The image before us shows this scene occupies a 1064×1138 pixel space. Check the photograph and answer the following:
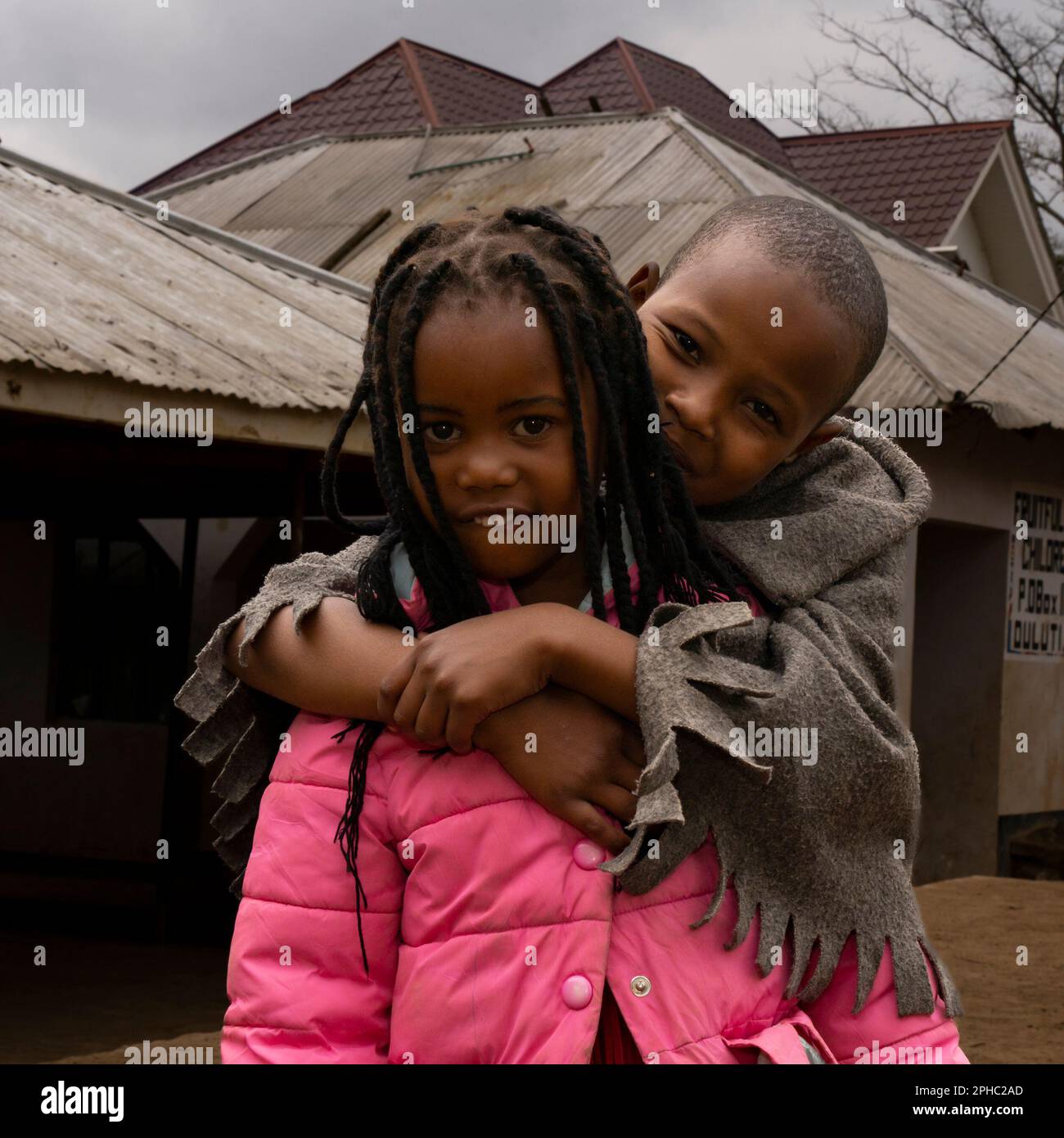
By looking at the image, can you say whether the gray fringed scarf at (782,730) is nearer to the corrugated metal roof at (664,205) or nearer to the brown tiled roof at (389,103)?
the corrugated metal roof at (664,205)

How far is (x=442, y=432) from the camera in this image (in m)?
1.41

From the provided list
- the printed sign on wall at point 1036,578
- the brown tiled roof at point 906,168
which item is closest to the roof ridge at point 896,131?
the brown tiled roof at point 906,168

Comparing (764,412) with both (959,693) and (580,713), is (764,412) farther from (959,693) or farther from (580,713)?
(959,693)

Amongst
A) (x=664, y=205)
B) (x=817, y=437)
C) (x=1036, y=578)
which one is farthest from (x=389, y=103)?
(x=817, y=437)

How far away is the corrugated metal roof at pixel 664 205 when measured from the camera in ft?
28.2

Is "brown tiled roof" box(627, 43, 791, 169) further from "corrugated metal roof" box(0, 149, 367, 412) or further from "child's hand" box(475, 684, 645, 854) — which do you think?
"child's hand" box(475, 684, 645, 854)

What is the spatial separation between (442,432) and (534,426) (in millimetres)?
86

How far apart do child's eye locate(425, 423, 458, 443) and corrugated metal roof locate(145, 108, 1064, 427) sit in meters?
6.55

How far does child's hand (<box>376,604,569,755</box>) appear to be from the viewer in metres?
1.36

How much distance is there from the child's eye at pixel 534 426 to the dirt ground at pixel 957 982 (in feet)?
18.2

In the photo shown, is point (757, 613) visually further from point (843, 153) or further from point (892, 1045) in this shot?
point (843, 153)

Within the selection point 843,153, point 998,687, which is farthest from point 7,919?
point 843,153

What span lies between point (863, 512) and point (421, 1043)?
707 millimetres

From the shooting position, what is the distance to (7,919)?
10.2m
